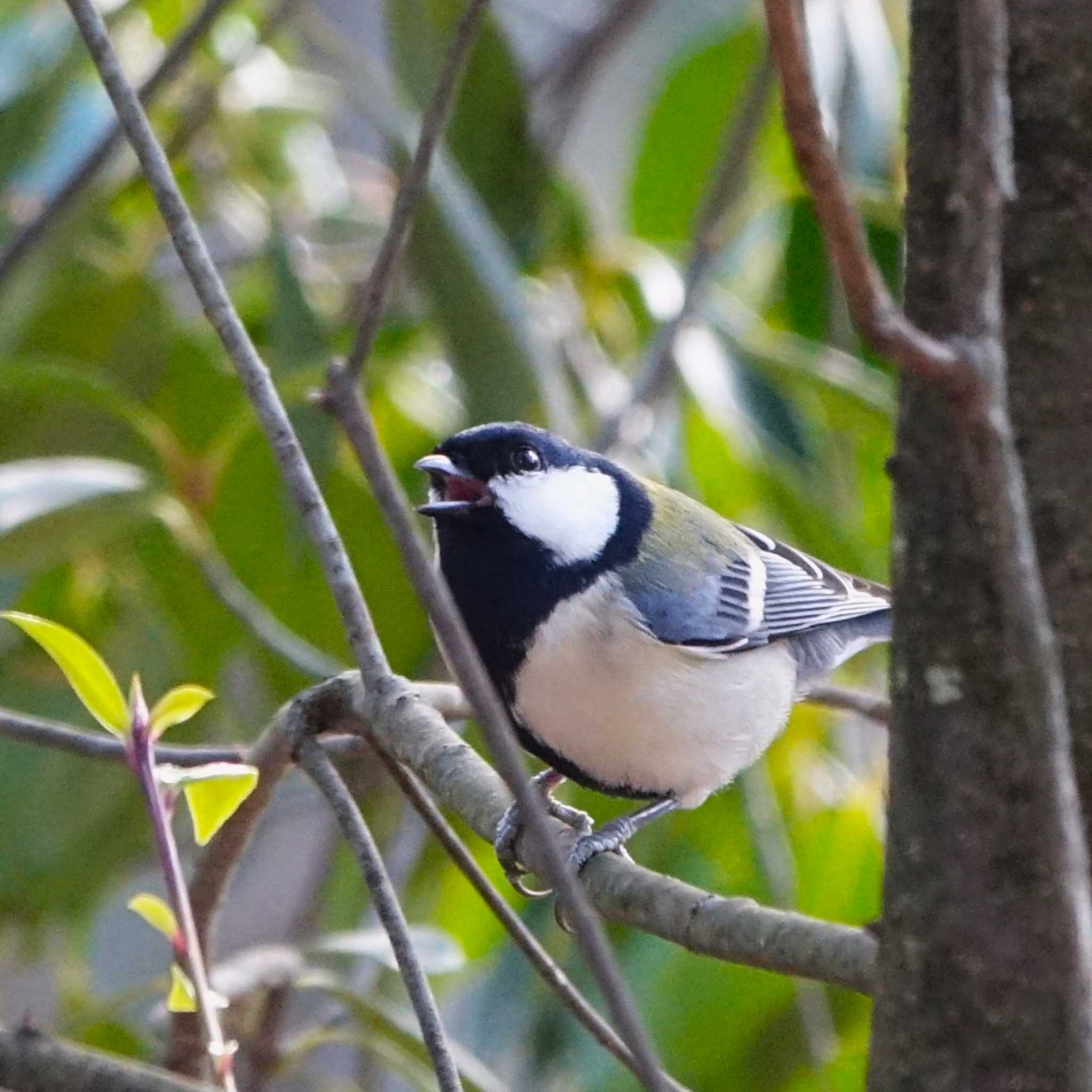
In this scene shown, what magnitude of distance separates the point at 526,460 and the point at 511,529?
5 centimetres

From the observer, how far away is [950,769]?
45 cm

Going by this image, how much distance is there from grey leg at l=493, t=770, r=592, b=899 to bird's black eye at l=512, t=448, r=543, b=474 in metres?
0.22

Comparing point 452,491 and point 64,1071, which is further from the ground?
point 64,1071

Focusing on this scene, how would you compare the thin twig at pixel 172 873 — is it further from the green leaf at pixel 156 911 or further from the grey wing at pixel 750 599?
the grey wing at pixel 750 599

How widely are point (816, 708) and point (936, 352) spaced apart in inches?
44.3

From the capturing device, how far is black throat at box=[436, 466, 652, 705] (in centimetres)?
109

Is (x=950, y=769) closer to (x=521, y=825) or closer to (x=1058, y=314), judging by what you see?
(x=1058, y=314)

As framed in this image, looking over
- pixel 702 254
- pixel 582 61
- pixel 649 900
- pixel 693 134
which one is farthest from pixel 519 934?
pixel 582 61

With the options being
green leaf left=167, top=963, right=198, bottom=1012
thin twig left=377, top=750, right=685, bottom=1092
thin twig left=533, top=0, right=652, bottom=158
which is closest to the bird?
thin twig left=377, top=750, right=685, bottom=1092

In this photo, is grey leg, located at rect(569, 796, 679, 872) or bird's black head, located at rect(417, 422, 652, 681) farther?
bird's black head, located at rect(417, 422, 652, 681)

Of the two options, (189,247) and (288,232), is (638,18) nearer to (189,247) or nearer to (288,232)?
(288,232)

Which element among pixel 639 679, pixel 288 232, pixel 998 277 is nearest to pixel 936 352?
pixel 998 277

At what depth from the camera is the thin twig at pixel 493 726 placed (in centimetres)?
39

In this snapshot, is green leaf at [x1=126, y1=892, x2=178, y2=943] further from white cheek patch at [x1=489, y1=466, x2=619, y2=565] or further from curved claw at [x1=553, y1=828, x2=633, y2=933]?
white cheek patch at [x1=489, y1=466, x2=619, y2=565]
